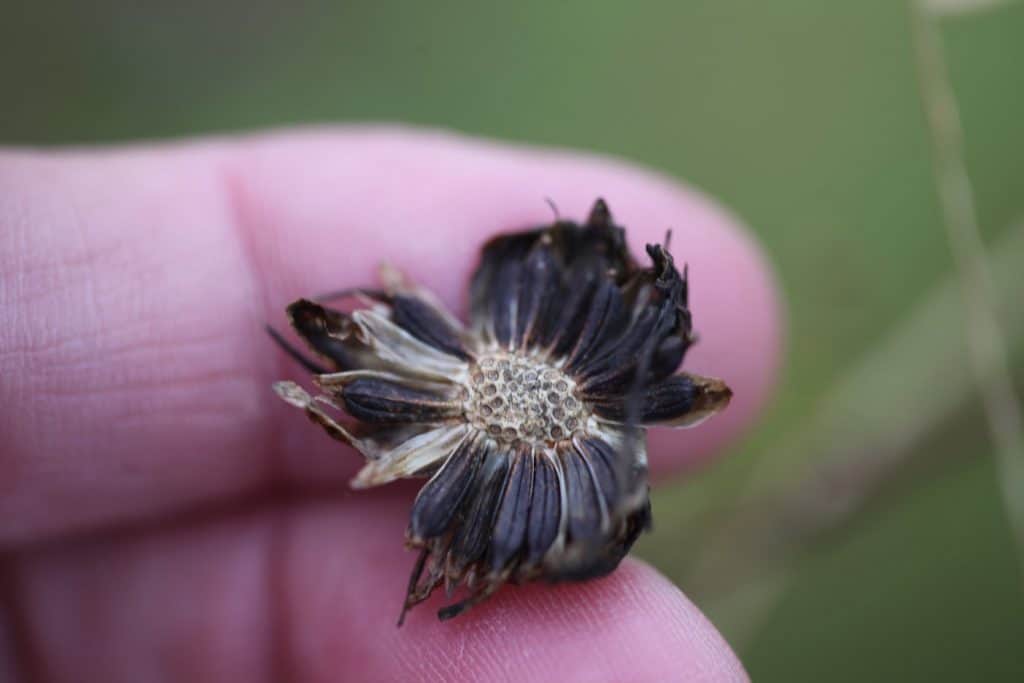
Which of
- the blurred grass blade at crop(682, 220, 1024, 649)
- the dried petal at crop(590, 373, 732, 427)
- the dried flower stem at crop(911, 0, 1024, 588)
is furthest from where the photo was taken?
the blurred grass blade at crop(682, 220, 1024, 649)

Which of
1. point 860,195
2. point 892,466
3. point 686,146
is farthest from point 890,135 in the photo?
point 892,466

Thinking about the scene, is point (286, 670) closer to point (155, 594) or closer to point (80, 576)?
point (155, 594)

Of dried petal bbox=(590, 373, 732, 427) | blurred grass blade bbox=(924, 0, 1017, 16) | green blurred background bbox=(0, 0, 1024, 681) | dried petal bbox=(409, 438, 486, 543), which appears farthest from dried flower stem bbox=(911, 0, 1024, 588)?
dried petal bbox=(409, 438, 486, 543)

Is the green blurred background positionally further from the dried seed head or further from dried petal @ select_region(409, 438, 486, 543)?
dried petal @ select_region(409, 438, 486, 543)

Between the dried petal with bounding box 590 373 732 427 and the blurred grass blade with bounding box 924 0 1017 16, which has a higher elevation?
the blurred grass blade with bounding box 924 0 1017 16

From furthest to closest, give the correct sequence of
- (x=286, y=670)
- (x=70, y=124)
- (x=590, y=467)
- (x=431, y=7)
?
1. (x=431, y=7)
2. (x=70, y=124)
3. (x=286, y=670)
4. (x=590, y=467)
